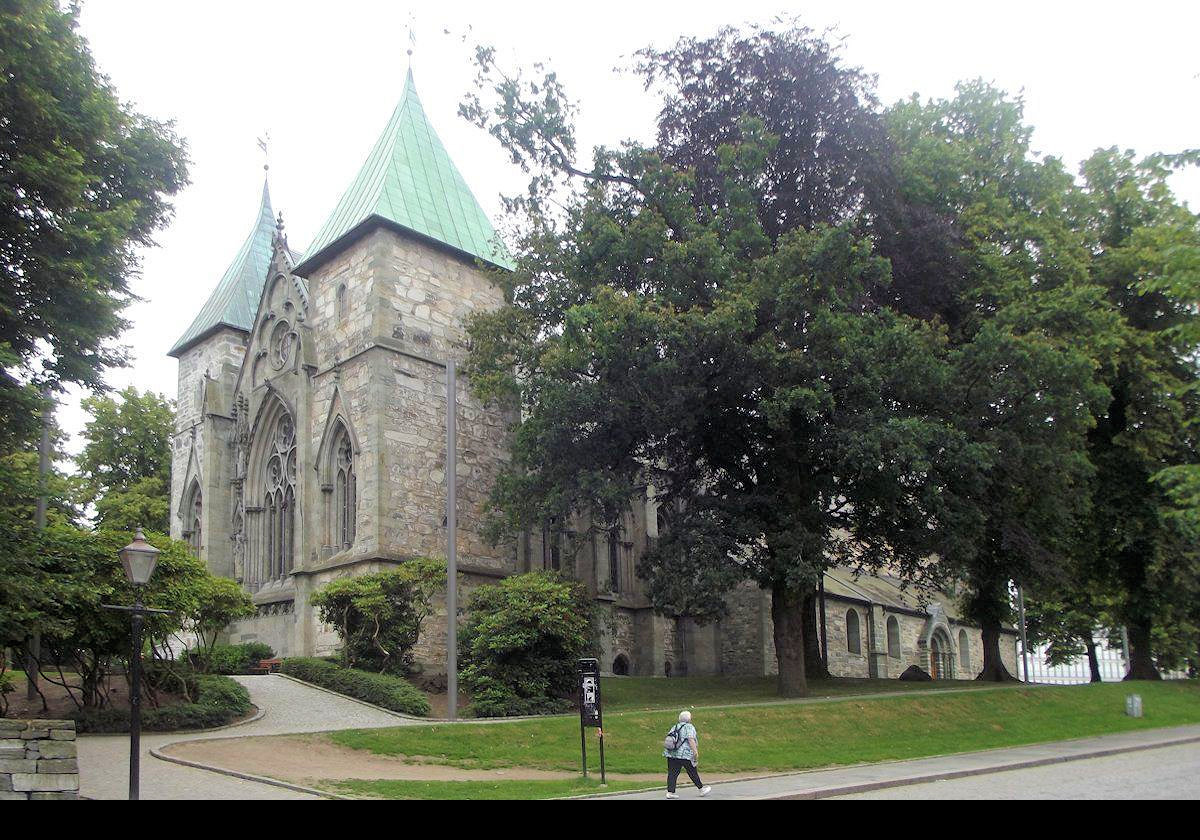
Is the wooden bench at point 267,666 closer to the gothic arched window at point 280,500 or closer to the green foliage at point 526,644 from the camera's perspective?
the gothic arched window at point 280,500

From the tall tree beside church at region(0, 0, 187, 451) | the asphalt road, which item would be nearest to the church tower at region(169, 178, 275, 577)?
the tall tree beside church at region(0, 0, 187, 451)

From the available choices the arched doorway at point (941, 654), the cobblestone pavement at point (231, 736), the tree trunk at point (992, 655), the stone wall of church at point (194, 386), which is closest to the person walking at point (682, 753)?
the cobblestone pavement at point (231, 736)

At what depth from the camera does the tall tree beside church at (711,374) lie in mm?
22984

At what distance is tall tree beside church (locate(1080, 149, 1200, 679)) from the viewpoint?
100ft

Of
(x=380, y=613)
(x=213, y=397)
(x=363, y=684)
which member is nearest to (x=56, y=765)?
(x=363, y=684)

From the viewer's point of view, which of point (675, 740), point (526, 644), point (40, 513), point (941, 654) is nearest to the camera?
point (675, 740)

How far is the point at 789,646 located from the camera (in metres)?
26.0

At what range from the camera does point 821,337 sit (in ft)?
77.5

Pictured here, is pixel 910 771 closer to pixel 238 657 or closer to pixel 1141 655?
pixel 238 657

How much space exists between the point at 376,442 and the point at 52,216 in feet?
44.2

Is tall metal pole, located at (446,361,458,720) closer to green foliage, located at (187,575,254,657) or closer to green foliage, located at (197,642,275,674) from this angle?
green foliage, located at (187,575,254,657)
